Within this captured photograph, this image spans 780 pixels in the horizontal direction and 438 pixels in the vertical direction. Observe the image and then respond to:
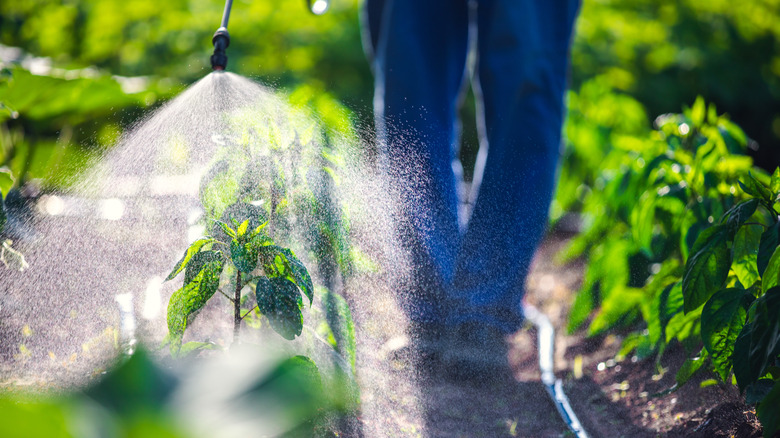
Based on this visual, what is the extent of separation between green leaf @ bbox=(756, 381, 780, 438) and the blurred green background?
102 inches

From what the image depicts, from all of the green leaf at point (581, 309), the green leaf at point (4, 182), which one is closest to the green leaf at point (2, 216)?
the green leaf at point (4, 182)

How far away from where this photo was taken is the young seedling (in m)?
1.06

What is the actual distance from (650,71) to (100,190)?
12.6 feet

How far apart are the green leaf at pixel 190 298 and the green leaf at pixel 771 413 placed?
0.84 metres

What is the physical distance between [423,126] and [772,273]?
3.57ft

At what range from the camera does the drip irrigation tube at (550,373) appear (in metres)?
1.34

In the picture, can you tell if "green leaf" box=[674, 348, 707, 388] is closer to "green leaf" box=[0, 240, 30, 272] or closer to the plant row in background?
the plant row in background

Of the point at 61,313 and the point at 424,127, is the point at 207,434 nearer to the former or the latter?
the point at 61,313

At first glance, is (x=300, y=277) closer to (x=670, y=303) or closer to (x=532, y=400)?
(x=532, y=400)

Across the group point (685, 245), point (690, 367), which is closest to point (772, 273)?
point (690, 367)

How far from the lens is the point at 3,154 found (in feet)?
7.02

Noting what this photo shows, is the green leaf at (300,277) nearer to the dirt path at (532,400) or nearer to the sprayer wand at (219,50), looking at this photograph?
the dirt path at (532,400)

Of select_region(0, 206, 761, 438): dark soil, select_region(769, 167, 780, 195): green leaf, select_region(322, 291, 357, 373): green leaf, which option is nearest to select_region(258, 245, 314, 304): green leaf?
select_region(322, 291, 357, 373): green leaf

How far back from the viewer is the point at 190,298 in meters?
1.07
